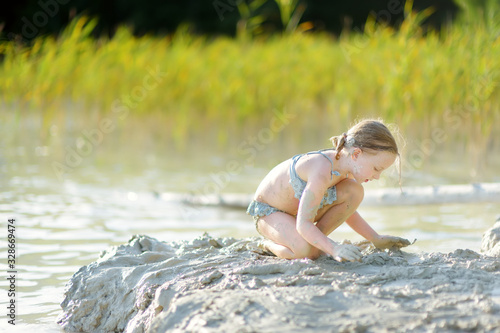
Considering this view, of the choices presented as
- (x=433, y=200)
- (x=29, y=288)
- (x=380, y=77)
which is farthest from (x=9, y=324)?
(x=380, y=77)

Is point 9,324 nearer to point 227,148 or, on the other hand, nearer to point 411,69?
point 411,69

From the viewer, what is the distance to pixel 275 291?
203cm

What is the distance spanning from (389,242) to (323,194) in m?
0.44

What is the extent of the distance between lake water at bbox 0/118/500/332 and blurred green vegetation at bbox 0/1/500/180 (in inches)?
23.3

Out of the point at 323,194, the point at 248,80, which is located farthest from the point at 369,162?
the point at 248,80

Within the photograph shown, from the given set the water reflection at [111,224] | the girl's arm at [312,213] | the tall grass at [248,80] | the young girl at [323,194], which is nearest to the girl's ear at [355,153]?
the young girl at [323,194]

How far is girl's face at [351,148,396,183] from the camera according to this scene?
94.4 inches

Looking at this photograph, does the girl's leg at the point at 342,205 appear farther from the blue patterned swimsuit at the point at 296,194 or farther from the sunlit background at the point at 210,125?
the sunlit background at the point at 210,125

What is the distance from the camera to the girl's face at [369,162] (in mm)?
2398

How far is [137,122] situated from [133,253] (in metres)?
5.61

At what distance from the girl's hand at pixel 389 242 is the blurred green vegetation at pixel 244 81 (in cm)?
284

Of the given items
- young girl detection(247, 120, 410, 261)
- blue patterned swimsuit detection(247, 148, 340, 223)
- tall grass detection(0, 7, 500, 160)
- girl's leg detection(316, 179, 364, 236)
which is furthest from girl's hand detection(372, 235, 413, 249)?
tall grass detection(0, 7, 500, 160)

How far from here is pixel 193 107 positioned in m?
7.42

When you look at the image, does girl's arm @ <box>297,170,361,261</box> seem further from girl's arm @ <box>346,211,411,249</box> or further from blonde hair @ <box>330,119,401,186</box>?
girl's arm @ <box>346,211,411,249</box>
